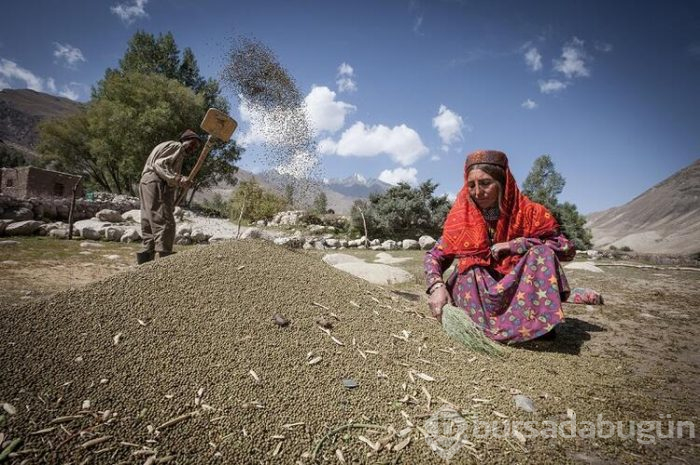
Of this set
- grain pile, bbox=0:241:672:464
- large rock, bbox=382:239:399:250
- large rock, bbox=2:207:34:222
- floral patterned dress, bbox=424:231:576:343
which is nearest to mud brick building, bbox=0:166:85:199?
large rock, bbox=2:207:34:222

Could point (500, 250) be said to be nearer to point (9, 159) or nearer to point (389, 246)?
point (389, 246)

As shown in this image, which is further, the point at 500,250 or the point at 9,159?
the point at 9,159

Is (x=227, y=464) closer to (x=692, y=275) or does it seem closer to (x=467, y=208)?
(x=467, y=208)

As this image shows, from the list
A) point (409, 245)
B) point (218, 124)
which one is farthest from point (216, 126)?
point (409, 245)

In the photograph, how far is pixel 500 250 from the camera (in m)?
2.31

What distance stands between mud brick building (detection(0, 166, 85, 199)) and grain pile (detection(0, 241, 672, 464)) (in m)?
18.6

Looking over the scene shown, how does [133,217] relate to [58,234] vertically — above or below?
above

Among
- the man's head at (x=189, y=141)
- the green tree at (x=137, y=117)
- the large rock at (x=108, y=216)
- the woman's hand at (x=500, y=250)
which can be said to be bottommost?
the large rock at (x=108, y=216)

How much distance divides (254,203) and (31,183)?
405 inches

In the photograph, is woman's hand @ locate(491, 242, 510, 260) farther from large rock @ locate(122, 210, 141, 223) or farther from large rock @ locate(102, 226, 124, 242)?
large rock @ locate(122, 210, 141, 223)

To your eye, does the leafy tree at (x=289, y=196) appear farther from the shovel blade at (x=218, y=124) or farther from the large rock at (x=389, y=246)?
the shovel blade at (x=218, y=124)

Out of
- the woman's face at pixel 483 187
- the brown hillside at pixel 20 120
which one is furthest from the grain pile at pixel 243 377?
the brown hillside at pixel 20 120

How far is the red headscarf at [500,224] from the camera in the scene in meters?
2.32

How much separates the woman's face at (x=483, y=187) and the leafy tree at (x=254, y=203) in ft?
47.8
